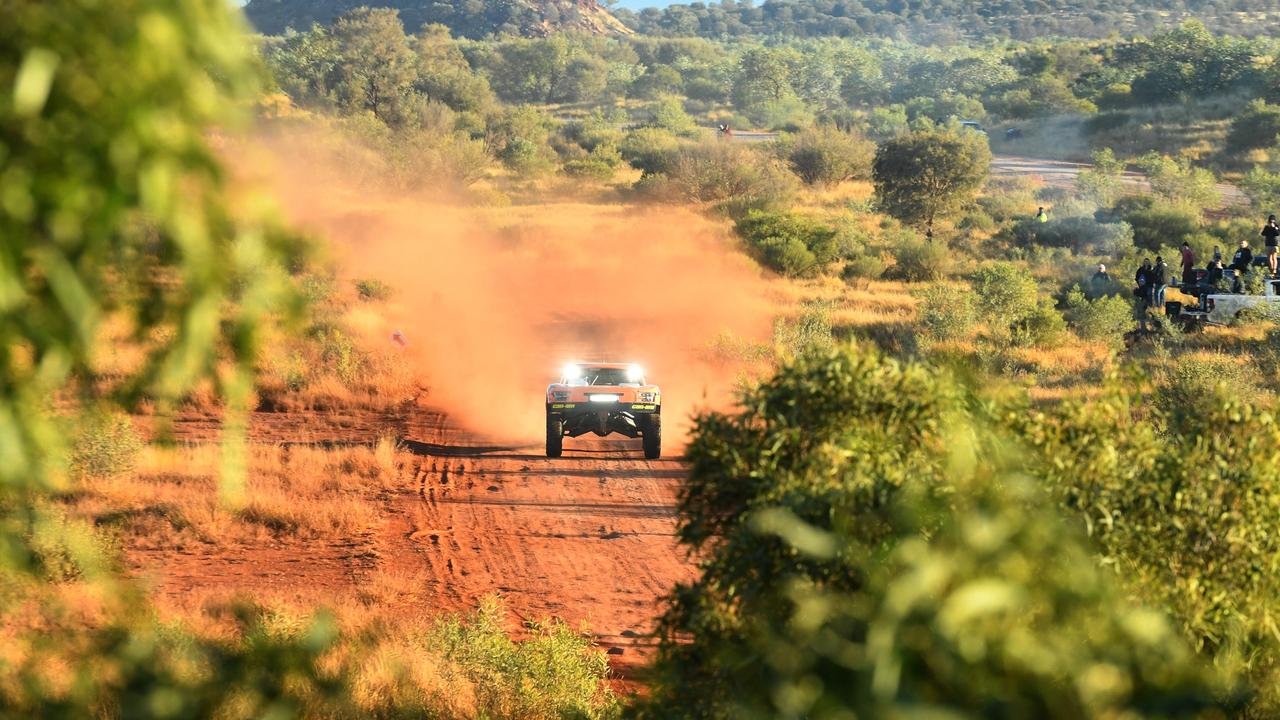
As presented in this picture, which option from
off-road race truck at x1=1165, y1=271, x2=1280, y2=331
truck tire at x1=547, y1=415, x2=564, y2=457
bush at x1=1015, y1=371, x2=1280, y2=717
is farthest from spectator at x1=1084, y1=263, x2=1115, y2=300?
bush at x1=1015, y1=371, x2=1280, y2=717

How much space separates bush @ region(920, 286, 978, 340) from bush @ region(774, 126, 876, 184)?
73.8 feet

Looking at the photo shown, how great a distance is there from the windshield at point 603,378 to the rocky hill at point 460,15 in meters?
144

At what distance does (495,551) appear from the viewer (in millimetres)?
13156

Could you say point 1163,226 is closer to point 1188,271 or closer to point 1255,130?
point 1188,271

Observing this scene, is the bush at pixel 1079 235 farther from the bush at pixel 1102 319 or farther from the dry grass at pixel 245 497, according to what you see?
the dry grass at pixel 245 497

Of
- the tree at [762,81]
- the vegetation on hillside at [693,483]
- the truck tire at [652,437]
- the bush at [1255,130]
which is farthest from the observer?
the tree at [762,81]

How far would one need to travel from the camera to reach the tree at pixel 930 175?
36.9 m

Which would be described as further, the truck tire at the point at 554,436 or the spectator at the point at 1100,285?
the spectator at the point at 1100,285

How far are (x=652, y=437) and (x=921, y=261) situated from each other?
17.2 meters

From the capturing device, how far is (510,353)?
23750 mm

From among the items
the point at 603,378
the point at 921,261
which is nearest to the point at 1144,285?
the point at 921,261

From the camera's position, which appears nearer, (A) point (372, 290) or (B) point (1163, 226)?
(A) point (372, 290)

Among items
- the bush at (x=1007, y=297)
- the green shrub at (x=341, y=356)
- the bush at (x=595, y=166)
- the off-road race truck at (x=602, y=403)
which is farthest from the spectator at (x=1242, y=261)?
the bush at (x=595, y=166)

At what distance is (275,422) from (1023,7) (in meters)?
161
